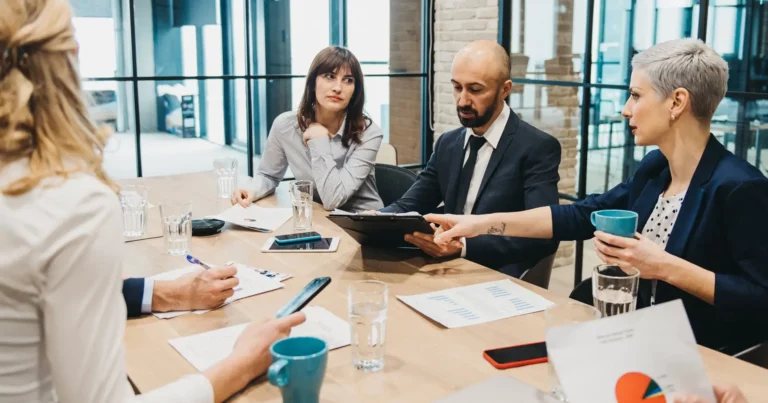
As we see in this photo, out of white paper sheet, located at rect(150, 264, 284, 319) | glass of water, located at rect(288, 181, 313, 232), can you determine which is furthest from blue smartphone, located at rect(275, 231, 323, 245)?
white paper sheet, located at rect(150, 264, 284, 319)

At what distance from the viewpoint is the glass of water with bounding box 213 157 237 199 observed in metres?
3.06

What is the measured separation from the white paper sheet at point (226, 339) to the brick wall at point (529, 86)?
3.17m

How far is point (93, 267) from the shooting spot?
0.98 metres

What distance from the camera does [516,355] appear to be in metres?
1.46

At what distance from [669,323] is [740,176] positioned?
3.11ft

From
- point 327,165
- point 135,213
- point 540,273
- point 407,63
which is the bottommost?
point 540,273

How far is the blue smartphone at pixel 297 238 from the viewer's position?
2.35 meters

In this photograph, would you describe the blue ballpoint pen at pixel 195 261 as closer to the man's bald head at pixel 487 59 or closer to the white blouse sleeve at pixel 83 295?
the white blouse sleeve at pixel 83 295

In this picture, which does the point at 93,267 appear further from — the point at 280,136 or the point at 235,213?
the point at 280,136

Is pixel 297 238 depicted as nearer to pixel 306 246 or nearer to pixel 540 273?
pixel 306 246

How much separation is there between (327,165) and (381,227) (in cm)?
98

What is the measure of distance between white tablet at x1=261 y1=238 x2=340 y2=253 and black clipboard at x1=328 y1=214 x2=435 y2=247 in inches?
3.6

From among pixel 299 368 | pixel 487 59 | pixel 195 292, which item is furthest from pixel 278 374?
pixel 487 59

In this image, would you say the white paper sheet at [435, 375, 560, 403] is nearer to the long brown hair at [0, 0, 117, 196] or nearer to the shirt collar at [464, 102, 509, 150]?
the long brown hair at [0, 0, 117, 196]
